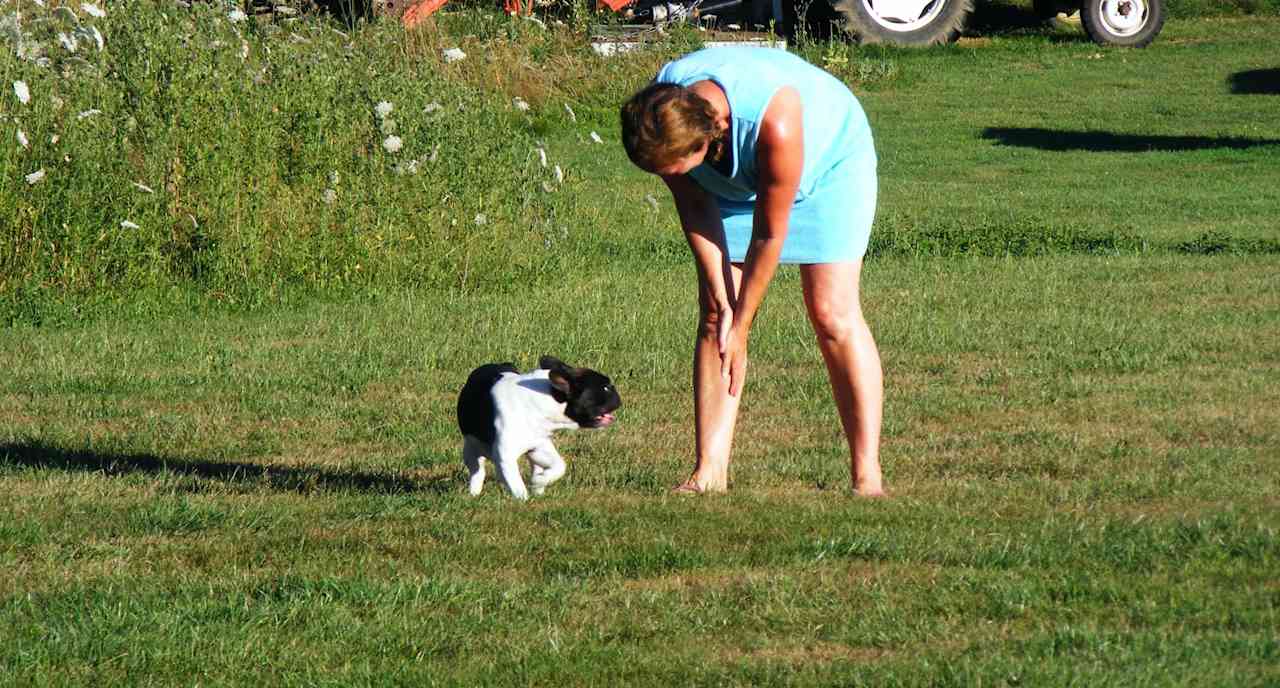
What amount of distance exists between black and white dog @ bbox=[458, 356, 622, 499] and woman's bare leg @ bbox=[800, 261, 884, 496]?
0.86m

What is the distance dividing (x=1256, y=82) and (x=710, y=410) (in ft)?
71.3

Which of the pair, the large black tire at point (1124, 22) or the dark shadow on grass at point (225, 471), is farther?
the large black tire at point (1124, 22)

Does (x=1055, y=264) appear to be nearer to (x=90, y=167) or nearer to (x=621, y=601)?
(x=90, y=167)

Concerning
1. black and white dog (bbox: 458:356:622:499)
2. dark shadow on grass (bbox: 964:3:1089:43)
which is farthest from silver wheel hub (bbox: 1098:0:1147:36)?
black and white dog (bbox: 458:356:622:499)

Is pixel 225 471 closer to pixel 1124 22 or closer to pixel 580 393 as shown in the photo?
pixel 580 393

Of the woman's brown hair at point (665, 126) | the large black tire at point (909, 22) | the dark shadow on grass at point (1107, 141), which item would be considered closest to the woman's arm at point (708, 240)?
the woman's brown hair at point (665, 126)

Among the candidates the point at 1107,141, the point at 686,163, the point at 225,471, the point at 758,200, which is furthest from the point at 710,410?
the point at 1107,141

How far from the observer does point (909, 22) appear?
93.0ft

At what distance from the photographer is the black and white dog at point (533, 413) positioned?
6.61m

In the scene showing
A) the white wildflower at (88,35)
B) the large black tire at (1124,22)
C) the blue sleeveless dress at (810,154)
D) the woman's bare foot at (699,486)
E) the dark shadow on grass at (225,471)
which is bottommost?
the large black tire at (1124,22)

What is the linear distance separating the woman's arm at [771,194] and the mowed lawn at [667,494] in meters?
0.76

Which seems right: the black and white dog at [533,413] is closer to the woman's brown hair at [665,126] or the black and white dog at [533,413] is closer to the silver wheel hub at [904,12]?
the woman's brown hair at [665,126]

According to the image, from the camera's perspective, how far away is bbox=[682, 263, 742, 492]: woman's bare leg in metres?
6.86

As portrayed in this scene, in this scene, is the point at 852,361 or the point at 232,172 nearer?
the point at 852,361
